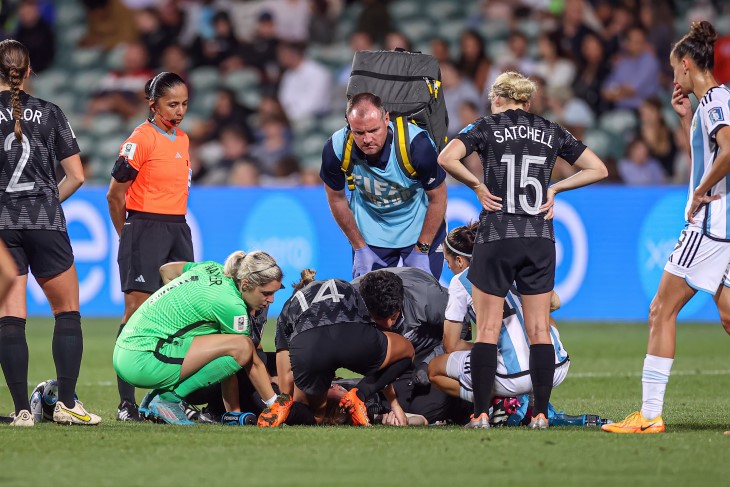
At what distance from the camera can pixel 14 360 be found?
732 centimetres

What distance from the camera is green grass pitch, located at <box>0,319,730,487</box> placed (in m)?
5.47

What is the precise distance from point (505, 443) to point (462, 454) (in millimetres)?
466

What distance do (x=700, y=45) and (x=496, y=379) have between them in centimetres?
239

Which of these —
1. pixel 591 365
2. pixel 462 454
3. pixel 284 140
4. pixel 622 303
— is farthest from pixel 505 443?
pixel 284 140

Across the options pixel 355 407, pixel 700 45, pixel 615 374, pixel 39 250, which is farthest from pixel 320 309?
pixel 615 374

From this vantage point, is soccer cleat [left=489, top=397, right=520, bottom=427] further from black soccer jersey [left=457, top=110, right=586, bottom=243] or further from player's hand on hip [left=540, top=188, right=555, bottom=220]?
player's hand on hip [left=540, top=188, right=555, bottom=220]

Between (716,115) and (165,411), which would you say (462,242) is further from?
(165,411)

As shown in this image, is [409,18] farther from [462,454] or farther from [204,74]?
[462,454]

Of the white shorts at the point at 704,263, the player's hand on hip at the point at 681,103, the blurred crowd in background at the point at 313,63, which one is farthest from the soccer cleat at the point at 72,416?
the blurred crowd in background at the point at 313,63

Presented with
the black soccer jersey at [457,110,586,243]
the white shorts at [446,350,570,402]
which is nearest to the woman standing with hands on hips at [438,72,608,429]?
the black soccer jersey at [457,110,586,243]

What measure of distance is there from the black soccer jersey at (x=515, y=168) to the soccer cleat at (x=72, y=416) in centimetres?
265

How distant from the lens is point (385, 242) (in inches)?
372

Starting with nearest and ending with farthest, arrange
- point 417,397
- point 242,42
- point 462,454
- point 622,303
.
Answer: point 462,454 → point 417,397 → point 622,303 → point 242,42

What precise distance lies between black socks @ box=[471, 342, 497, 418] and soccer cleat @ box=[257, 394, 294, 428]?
1213 millimetres
